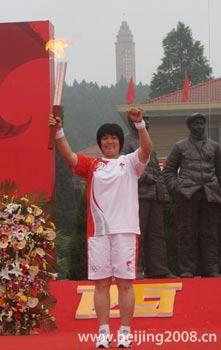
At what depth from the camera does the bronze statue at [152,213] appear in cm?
698

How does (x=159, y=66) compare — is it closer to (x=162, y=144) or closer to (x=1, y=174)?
(x=162, y=144)

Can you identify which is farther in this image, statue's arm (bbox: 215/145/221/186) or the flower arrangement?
statue's arm (bbox: 215/145/221/186)

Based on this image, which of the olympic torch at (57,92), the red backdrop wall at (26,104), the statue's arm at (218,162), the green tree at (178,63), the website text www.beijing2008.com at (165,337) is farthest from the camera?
the green tree at (178,63)

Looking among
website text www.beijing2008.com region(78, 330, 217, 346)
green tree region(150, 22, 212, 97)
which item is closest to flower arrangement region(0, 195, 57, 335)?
website text www.beijing2008.com region(78, 330, 217, 346)

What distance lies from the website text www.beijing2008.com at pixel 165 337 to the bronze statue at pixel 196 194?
182 cm

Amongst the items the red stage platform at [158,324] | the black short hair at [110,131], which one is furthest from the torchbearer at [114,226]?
the red stage platform at [158,324]

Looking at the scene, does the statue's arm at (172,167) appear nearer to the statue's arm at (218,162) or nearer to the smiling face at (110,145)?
the statue's arm at (218,162)

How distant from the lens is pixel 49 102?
26.2ft

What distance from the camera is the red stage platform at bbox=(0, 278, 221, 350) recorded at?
15.6 feet

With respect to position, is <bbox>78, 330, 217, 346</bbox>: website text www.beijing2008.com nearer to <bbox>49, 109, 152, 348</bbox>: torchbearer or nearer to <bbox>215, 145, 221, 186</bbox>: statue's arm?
<bbox>49, 109, 152, 348</bbox>: torchbearer

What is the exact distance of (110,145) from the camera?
15.5ft

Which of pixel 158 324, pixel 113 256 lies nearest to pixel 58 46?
pixel 113 256

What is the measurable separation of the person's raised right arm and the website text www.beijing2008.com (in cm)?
108

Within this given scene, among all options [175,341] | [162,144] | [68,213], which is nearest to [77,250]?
[175,341]
